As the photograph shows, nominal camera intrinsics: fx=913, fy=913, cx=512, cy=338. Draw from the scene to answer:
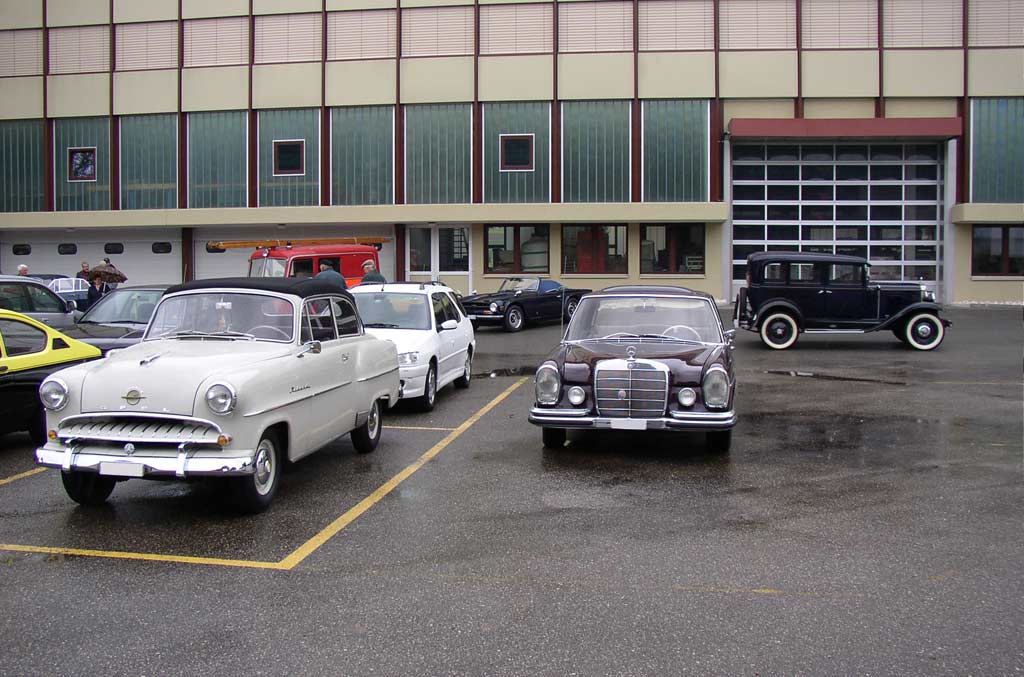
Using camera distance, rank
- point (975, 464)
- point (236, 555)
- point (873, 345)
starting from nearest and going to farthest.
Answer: point (236, 555)
point (975, 464)
point (873, 345)

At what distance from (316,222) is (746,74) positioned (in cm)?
1498

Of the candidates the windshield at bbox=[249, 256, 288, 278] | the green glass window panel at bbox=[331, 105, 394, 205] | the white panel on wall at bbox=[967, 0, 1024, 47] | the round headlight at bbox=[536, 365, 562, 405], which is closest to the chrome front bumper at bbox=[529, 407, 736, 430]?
the round headlight at bbox=[536, 365, 562, 405]

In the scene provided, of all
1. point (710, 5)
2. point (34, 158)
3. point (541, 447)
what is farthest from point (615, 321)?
point (34, 158)

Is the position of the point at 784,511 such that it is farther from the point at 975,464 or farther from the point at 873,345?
the point at 873,345

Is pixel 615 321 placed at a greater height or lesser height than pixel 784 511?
greater

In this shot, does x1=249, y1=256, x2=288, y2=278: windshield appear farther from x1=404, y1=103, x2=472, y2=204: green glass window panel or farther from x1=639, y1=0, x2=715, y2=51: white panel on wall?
x1=639, y1=0, x2=715, y2=51: white panel on wall

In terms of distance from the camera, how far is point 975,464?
26.6 ft

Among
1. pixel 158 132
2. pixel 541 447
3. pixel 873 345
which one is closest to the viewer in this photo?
pixel 541 447

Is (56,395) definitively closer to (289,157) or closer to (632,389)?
(632,389)

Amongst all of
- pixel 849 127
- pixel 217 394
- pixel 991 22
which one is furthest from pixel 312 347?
pixel 991 22

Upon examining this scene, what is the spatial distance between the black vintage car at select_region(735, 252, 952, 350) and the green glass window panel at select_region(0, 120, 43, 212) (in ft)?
87.2

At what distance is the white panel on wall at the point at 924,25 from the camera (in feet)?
97.5

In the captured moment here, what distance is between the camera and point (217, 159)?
31.6 metres

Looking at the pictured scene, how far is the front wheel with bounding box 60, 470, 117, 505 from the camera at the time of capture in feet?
21.5
